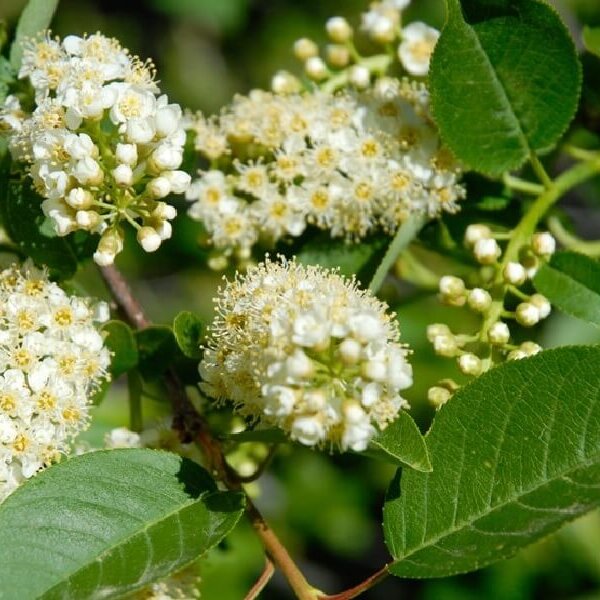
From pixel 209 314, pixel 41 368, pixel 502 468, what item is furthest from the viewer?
pixel 209 314

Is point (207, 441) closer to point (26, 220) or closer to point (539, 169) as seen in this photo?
point (26, 220)

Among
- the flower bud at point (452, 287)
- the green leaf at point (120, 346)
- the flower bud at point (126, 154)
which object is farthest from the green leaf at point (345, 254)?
the flower bud at point (126, 154)

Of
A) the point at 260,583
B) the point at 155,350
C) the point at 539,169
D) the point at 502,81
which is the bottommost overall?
the point at 260,583

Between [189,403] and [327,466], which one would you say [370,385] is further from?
[327,466]

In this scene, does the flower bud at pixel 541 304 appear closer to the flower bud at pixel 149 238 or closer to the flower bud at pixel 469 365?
the flower bud at pixel 469 365

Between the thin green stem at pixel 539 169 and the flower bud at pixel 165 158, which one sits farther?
the thin green stem at pixel 539 169

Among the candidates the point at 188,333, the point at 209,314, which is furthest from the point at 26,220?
the point at 209,314

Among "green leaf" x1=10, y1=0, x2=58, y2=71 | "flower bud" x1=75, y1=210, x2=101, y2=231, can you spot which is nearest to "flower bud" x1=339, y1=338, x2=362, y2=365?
"flower bud" x1=75, y1=210, x2=101, y2=231
